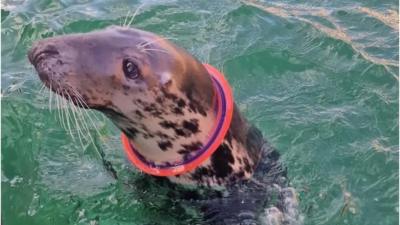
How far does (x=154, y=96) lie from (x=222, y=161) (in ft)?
2.41

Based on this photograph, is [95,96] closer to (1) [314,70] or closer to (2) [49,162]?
(2) [49,162]

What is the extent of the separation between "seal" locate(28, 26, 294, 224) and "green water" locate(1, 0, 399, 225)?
0.38 m

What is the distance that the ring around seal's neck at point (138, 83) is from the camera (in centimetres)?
383

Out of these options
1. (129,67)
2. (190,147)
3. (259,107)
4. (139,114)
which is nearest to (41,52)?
(129,67)

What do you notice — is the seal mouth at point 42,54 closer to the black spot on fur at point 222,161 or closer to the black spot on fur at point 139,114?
the black spot on fur at point 139,114

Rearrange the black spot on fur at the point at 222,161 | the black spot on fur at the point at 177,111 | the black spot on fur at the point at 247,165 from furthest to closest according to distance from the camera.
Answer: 1. the black spot on fur at the point at 247,165
2. the black spot on fur at the point at 222,161
3. the black spot on fur at the point at 177,111

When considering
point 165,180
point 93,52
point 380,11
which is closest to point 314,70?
point 380,11

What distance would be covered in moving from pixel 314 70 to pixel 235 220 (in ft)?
9.11

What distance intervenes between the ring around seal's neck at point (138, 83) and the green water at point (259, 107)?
584 mm

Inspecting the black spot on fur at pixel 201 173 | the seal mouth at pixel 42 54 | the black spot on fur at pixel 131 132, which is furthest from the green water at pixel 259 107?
the seal mouth at pixel 42 54

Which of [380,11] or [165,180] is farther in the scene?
[380,11]

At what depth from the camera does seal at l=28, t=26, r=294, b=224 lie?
383 centimetres

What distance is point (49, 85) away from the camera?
3834mm

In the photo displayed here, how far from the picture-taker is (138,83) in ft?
12.9
